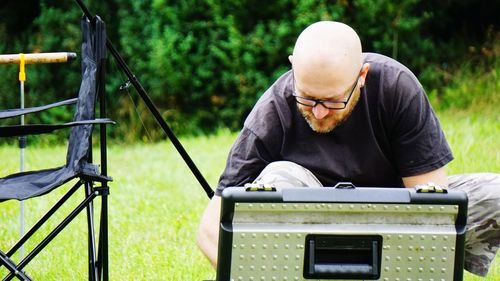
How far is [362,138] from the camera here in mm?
2889

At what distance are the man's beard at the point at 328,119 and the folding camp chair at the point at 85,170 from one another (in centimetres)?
63

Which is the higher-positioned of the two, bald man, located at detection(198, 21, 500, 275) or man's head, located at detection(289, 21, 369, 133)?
man's head, located at detection(289, 21, 369, 133)

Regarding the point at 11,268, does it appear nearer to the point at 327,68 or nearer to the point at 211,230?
the point at 211,230

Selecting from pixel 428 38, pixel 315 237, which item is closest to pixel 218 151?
pixel 428 38

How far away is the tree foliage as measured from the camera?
25.3 feet

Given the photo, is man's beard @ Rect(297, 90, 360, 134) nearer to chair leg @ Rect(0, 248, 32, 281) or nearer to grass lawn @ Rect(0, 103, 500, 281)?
chair leg @ Rect(0, 248, 32, 281)

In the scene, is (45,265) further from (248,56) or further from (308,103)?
(248,56)

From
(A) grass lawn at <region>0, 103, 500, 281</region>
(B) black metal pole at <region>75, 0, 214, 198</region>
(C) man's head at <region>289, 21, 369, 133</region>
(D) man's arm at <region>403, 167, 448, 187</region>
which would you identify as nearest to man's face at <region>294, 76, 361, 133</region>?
(C) man's head at <region>289, 21, 369, 133</region>

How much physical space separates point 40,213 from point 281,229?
9.80 feet

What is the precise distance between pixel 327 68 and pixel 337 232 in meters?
0.60

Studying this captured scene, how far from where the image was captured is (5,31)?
9211 mm

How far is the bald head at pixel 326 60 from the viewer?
2.65m

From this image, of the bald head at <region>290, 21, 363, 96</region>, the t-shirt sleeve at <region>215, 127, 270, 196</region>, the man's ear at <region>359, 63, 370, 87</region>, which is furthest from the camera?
the t-shirt sleeve at <region>215, 127, 270, 196</region>

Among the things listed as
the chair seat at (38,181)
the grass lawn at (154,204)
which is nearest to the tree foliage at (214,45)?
the grass lawn at (154,204)
